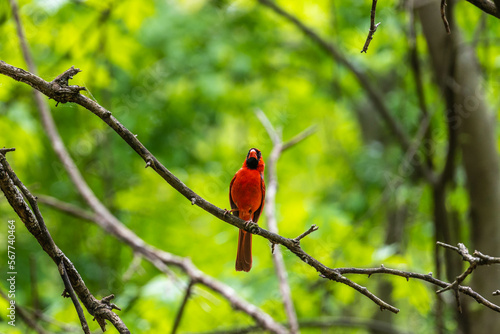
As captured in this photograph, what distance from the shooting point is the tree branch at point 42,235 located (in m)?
1.78

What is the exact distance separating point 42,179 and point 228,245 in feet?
7.96

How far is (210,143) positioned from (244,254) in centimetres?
648

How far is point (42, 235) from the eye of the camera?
1.87m

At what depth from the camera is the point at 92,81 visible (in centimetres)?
549

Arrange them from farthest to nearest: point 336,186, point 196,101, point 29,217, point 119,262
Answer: point 336,186, point 196,101, point 119,262, point 29,217

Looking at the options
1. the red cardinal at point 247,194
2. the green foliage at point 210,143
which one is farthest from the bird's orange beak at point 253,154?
the green foliage at point 210,143

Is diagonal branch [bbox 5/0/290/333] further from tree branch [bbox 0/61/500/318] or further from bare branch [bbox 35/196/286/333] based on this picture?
tree branch [bbox 0/61/500/318]

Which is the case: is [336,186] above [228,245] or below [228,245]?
above

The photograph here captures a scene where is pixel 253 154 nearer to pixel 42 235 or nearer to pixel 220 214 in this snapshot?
pixel 220 214

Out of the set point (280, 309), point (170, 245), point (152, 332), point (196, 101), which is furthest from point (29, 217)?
point (196, 101)

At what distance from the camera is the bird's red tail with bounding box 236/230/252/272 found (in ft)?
10.7

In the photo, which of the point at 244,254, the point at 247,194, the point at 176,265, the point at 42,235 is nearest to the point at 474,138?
the point at 247,194

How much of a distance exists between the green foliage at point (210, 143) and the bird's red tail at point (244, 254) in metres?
1.21

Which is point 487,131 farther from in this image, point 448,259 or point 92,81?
point 92,81
